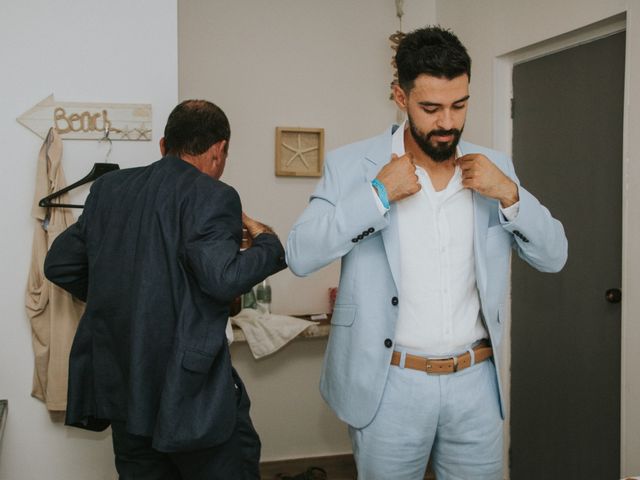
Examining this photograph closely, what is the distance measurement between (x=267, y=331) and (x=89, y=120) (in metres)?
1.35

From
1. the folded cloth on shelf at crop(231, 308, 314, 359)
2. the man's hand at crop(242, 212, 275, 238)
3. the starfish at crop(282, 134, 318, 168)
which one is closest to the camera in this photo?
the man's hand at crop(242, 212, 275, 238)

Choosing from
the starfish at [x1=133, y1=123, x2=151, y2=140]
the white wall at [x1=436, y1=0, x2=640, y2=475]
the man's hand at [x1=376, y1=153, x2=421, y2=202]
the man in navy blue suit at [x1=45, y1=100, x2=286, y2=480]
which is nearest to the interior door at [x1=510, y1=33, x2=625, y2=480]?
the white wall at [x1=436, y1=0, x2=640, y2=475]

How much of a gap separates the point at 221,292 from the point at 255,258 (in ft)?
0.43

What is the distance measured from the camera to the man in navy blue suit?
170cm

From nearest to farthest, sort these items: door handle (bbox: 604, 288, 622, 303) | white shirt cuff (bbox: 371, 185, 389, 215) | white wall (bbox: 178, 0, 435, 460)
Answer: white shirt cuff (bbox: 371, 185, 389, 215) → door handle (bbox: 604, 288, 622, 303) → white wall (bbox: 178, 0, 435, 460)

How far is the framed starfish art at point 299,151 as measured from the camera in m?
3.53

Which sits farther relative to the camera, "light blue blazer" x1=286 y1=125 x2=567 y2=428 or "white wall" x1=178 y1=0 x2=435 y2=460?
"white wall" x1=178 y1=0 x2=435 y2=460

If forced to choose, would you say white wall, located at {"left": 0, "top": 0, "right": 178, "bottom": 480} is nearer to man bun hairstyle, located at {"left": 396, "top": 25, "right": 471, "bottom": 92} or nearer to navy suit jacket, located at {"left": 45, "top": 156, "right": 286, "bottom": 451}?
navy suit jacket, located at {"left": 45, "top": 156, "right": 286, "bottom": 451}

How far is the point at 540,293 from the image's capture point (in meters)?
3.02

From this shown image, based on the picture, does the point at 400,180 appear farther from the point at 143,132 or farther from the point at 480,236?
the point at 143,132

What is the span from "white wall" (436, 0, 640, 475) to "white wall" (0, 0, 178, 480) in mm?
1565

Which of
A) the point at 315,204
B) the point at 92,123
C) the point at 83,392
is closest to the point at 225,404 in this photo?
the point at 83,392

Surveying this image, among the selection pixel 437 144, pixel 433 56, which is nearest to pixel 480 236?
pixel 437 144

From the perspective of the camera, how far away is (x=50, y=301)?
227 centimetres
